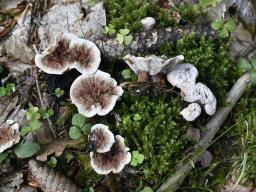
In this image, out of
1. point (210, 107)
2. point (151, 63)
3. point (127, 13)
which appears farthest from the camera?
point (127, 13)

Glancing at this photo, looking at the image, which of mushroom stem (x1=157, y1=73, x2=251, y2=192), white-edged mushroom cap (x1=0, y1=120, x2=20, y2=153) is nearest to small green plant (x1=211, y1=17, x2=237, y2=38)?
mushroom stem (x1=157, y1=73, x2=251, y2=192)

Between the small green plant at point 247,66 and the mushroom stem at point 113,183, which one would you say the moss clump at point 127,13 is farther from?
the mushroom stem at point 113,183

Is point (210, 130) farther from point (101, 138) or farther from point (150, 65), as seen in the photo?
point (101, 138)

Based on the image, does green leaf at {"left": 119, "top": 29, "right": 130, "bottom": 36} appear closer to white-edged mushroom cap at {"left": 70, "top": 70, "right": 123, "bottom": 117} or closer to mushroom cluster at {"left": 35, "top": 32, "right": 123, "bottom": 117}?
mushroom cluster at {"left": 35, "top": 32, "right": 123, "bottom": 117}

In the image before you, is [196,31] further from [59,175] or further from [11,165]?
[11,165]

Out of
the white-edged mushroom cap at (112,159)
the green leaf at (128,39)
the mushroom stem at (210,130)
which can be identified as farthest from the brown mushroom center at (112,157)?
the green leaf at (128,39)

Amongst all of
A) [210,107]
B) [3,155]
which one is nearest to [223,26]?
[210,107]

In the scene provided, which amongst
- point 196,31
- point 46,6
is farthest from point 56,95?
point 196,31
